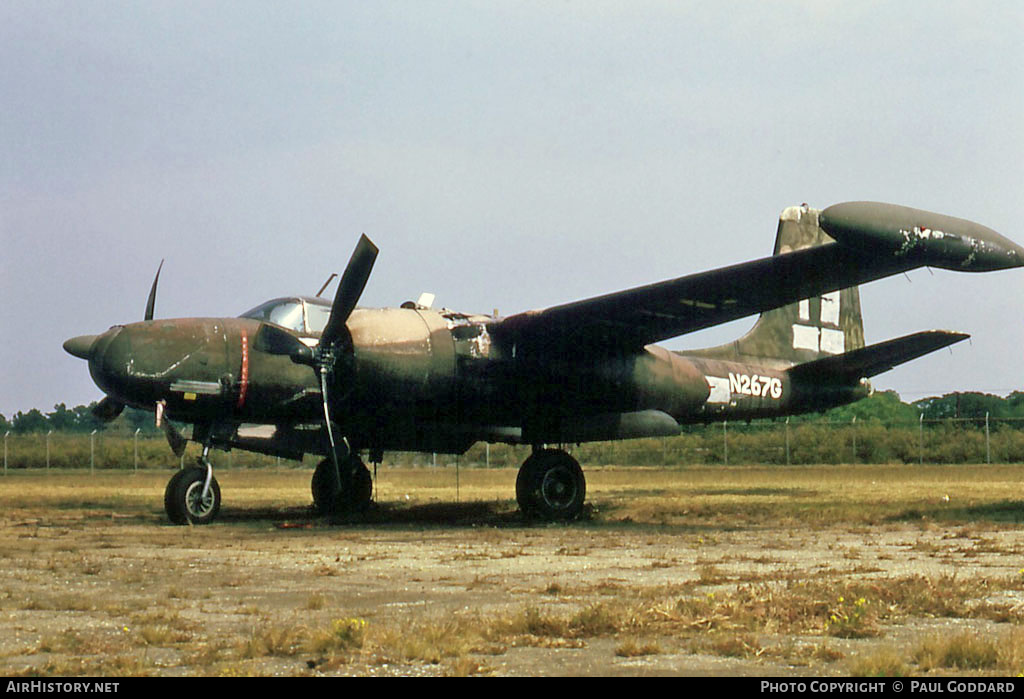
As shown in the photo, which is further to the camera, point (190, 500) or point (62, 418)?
point (62, 418)

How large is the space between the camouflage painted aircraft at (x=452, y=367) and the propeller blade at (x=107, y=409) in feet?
0.12

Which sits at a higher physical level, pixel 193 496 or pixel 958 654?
pixel 193 496

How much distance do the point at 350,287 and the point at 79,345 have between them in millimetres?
4997

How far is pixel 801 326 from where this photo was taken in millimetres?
22984

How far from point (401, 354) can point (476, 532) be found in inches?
105

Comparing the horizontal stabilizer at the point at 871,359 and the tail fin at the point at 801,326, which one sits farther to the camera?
the tail fin at the point at 801,326

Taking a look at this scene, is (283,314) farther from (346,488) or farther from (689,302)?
(689,302)

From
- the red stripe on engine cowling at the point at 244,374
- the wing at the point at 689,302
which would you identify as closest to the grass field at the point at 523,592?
the red stripe on engine cowling at the point at 244,374

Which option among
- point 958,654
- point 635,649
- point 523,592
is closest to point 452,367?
point 523,592

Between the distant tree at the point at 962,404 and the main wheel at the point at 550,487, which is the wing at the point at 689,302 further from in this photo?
the distant tree at the point at 962,404

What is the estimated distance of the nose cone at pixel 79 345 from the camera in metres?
17.0

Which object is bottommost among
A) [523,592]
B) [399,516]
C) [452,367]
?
[399,516]
